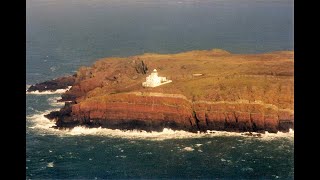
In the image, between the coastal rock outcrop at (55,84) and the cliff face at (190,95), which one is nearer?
the coastal rock outcrop at (55,84)

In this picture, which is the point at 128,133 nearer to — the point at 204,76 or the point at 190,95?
the point at 190,95

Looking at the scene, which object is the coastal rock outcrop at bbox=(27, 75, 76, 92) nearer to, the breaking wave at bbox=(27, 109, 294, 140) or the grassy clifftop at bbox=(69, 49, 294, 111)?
the grassy clifftop at bbox=(69, 49, 294, 111)

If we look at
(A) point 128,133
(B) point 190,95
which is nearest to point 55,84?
(A) point 128,133

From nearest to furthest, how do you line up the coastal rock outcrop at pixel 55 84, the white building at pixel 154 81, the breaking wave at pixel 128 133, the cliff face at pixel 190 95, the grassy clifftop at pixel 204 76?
1. the breaking wave at pixel 128 133
2. the coastal rock outcrop at pixel 55 84
3. the cliff face at pixel 190 95
4. the grassy clifftop at pixel 204 76
5. the white building at pixel 154 81

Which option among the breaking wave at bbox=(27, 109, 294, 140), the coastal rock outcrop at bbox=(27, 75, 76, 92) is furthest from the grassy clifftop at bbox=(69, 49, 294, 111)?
the breaking wave at bbox=(27, 109, 294, 140)

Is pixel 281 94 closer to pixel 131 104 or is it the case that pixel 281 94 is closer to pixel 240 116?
pixel 240 116

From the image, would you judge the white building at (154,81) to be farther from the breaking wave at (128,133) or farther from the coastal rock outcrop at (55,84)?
the coastal rock outcrop at (55,84)

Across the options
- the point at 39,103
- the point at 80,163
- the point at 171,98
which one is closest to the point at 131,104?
the point at 171,98

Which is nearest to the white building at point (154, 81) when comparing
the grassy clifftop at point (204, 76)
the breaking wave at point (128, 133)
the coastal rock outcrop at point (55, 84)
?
the grassy clifftop at point (204, 76)

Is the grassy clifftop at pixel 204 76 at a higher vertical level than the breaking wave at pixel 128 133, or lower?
higher
